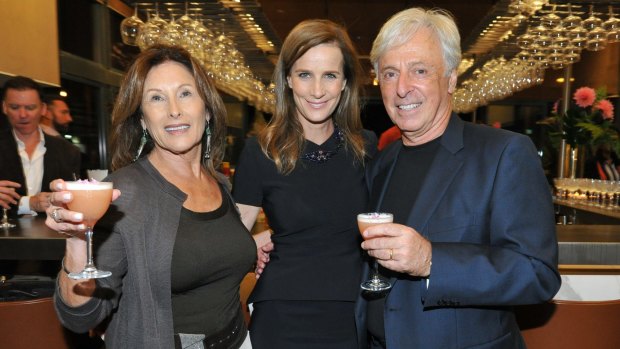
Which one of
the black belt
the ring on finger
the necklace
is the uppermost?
the necklace

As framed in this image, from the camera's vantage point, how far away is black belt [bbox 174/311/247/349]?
1.83m

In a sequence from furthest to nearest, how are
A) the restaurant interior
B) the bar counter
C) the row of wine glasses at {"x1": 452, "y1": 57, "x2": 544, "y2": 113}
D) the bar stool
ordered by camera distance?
the row of wine glasses at {"x1": 452, "y1": 57, "x2": 544, "y2": 113} < the bar counter < the restaurant interior < the bar stool

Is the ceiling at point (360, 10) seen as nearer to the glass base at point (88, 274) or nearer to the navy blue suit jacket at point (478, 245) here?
the navy blue suit jacket at point (478, 245)

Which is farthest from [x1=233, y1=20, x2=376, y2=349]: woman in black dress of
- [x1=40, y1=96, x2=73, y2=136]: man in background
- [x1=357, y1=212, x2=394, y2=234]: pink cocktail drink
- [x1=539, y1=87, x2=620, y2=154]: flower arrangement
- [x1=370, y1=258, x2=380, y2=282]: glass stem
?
[x1=40, y1=96, x2=73, y2=136]: man in background

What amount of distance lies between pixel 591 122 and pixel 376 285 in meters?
4.55

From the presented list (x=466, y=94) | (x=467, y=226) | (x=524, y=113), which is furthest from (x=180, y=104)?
(x=524, y=113)

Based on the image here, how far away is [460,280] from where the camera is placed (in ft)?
4.99

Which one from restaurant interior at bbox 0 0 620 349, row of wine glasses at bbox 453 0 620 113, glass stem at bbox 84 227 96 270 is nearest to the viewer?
glass stem at bbox 84 227 96 270

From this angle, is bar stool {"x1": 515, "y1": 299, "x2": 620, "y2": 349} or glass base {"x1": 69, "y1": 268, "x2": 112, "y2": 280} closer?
glass base {"x1": 69, "y1": 268, "x2": 112, "y2": 280}

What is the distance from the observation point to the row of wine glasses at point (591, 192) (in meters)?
4.95

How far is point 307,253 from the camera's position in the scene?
2207mm

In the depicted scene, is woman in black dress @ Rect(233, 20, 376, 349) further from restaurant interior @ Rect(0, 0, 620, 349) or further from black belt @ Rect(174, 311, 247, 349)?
restaurant interior @ Rect(0, 0, 620, 349)

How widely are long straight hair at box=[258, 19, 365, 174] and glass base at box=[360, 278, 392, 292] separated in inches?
26.9

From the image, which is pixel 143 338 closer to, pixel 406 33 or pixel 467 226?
pixel 467 226
